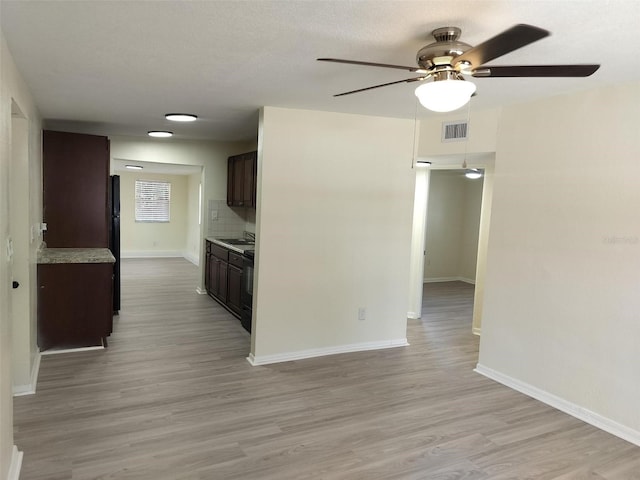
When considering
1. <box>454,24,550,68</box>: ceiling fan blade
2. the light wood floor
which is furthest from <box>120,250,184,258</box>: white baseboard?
<box>454,24,550,68</box>: ceiling fan blade

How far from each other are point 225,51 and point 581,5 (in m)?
1.71

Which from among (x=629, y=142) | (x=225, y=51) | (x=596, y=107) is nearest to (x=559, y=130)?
(x=596, y=107)

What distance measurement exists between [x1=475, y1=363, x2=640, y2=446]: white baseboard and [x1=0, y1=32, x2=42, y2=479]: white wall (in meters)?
3.54

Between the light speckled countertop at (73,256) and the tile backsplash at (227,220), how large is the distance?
230 cm

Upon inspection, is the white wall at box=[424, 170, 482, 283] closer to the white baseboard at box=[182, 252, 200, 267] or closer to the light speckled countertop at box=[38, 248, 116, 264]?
the white baseboard at box=[182, 252, 200, 267]

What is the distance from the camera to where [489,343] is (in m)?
3.95

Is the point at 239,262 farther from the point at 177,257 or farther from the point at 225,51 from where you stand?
the point at 177,257

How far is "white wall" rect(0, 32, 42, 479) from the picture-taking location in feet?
6.77

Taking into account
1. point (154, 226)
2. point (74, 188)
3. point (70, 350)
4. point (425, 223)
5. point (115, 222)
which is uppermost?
point (74, 188)

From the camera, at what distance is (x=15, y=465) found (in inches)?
92.6

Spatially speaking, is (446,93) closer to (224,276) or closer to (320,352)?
(320,352)

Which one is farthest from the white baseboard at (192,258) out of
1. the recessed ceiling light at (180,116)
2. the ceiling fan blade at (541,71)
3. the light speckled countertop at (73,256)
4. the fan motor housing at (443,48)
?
the ceiling fan blade at (541,71)

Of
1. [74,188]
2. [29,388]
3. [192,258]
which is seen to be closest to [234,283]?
[74,188]

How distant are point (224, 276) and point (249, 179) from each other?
1.36 meters
